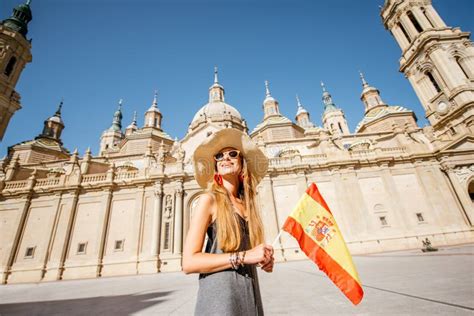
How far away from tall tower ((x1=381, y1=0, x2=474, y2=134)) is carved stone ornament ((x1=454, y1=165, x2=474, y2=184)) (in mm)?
5092

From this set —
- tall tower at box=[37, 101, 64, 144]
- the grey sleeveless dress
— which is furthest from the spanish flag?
tall tower at box=[37, 101, 64, 144]

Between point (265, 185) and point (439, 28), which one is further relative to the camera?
point (439, 28)

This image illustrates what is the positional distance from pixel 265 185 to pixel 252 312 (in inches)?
710

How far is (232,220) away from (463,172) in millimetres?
25845

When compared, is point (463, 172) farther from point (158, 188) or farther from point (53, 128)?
point (53, 128)

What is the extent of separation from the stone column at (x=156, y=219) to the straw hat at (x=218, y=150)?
17123 mm

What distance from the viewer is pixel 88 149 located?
23766 millimetres

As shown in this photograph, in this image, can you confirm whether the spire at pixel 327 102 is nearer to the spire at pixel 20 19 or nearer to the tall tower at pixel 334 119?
the tall tower at pixel 334 119

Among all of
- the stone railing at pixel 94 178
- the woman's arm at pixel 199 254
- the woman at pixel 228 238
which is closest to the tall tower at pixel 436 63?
the woman at pixel 228 238

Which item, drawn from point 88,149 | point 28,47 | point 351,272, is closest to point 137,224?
point 88,149

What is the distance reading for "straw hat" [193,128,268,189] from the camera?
215 centimetres

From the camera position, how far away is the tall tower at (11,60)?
2283 centimetres

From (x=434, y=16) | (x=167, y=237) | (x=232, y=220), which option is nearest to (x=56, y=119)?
(x=167, y=237)

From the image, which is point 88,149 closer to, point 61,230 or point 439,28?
point 61,230
